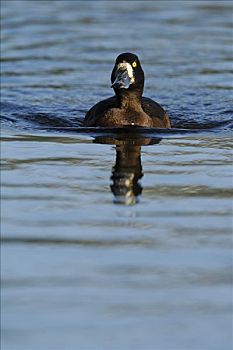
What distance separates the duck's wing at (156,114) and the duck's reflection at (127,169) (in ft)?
2.18

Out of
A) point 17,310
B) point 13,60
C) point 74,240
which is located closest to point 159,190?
point 74,240

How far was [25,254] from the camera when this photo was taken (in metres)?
7.75

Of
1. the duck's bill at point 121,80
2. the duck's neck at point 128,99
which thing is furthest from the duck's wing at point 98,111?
the duck's bill at point 121,80

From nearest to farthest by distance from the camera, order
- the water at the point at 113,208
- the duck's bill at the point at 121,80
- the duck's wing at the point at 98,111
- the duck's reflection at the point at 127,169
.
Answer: the water at the point at 113,208, the duck's reflection at the point at 127,169, the duck's bill at the point at 121,80, the duck's wing at the point at 98,111

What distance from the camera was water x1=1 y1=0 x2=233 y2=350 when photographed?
666 cm

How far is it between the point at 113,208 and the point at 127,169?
1.64 meters

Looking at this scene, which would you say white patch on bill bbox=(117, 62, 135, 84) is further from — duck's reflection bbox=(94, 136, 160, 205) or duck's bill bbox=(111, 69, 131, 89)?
duck's reflection bbox=(94, 136, 160, 205)

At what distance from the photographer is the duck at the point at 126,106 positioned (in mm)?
12914

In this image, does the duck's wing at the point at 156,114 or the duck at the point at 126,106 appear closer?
the duck at the point at 126,106

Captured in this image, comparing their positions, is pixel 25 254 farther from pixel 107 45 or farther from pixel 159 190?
pixel 107 45

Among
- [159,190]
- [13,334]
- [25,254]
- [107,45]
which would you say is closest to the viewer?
[13,334]

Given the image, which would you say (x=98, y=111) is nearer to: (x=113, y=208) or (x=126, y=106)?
(x=126, y=106)

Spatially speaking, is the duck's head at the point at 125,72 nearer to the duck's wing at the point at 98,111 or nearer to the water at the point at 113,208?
the duck's wing at the point at 98,111

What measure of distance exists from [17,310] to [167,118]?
690cm
